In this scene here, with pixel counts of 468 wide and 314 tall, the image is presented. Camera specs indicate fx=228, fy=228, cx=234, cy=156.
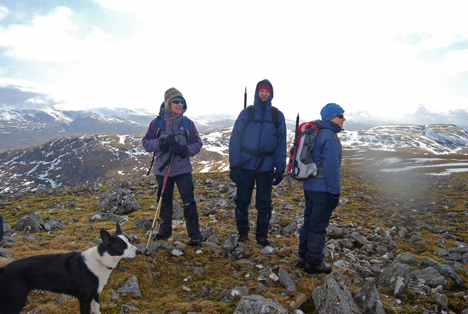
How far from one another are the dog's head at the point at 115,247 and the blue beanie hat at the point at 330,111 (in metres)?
5.39

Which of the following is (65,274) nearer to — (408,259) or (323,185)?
(323,185)

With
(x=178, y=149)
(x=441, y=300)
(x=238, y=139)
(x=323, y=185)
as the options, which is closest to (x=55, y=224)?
(x=178, y=149)

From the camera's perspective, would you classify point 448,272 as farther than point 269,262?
No

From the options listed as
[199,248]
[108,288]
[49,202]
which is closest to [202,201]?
[199,248]

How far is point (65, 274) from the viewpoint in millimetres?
4113

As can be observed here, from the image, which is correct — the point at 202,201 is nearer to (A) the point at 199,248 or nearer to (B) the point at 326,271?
(A) the point at 199,248

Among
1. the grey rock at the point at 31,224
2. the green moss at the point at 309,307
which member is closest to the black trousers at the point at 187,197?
the green moss at the point at 309,307

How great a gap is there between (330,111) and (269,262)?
4.26 meters

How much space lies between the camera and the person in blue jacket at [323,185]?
536 centimetres

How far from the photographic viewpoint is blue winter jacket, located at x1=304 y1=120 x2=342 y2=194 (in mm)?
5332

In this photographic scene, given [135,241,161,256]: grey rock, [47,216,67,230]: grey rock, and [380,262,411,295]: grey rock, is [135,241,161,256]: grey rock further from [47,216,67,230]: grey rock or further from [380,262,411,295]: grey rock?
[380,262,411,295]: grey rock

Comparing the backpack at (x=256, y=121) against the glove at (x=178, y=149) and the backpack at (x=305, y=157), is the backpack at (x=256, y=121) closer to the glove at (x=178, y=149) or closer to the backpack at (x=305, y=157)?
the backpack at (x=305, y=157)

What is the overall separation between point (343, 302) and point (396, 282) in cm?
192

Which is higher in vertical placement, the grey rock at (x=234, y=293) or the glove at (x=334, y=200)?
the glove at (x=334, y=200)
